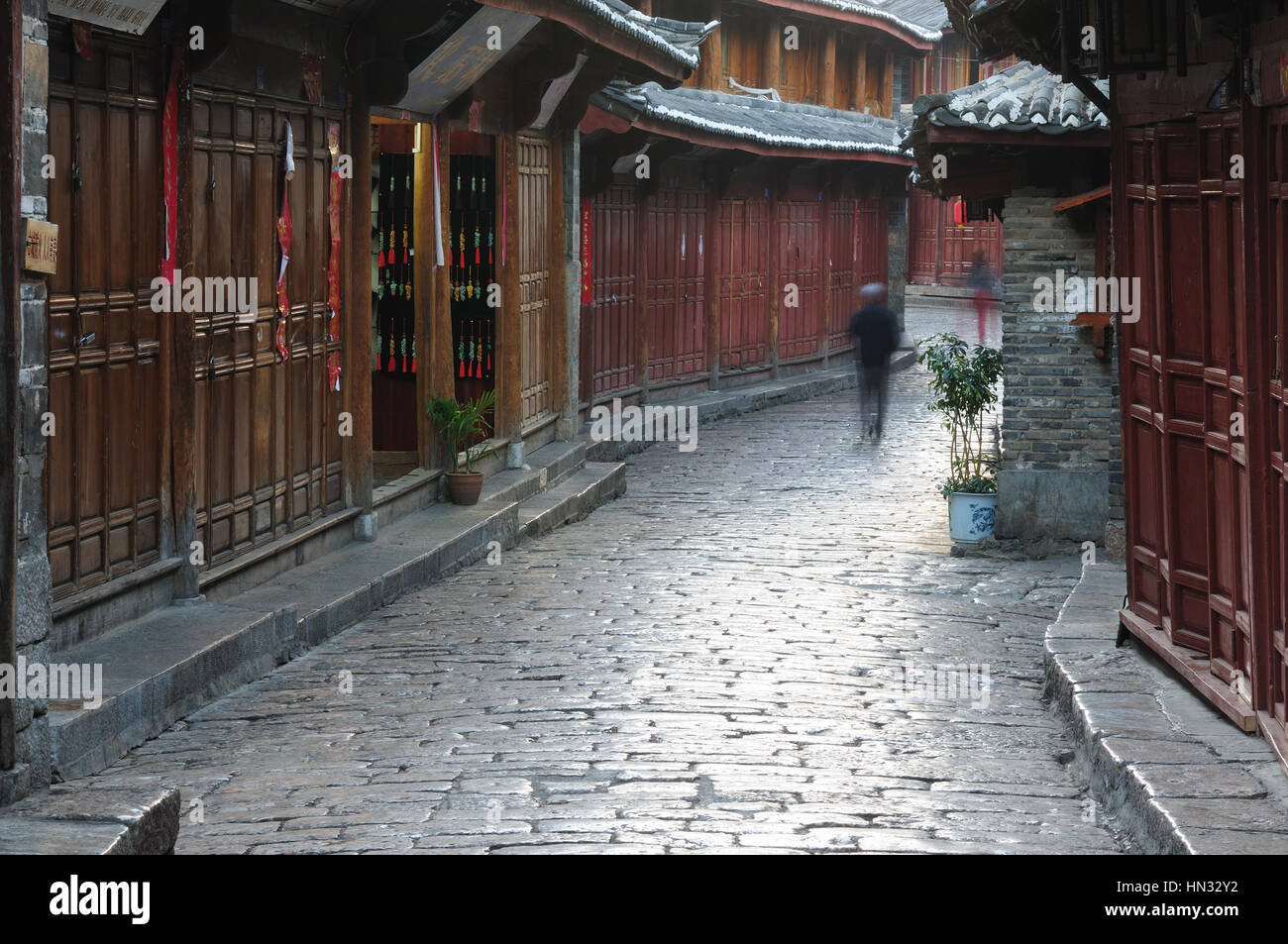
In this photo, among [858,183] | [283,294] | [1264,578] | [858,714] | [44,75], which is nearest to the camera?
[44,75]

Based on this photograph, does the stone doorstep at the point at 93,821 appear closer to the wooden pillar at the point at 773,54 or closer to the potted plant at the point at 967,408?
the potted plant at the point at 967,408

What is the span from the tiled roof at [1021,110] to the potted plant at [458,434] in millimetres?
4042

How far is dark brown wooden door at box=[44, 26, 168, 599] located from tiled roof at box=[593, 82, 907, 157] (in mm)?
9251

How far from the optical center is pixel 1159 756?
697 centimetres

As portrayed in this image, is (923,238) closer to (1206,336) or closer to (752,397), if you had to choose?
(752,397)

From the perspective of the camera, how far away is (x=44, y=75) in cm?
655

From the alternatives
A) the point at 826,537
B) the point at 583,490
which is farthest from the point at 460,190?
the point at 826,537

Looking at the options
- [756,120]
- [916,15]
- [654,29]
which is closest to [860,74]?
[756,120]

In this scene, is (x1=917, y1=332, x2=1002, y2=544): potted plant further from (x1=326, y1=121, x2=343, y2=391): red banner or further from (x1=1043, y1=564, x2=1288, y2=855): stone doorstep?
(x1=326, y1=121, x2=343, y2=391): red banner

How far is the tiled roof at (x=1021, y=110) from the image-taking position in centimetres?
1284

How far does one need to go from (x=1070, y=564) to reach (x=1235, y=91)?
7040 mm

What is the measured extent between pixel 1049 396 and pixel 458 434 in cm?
461

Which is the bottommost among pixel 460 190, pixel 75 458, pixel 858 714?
pixel 858 714

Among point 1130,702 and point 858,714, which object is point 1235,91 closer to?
point 1130,702
